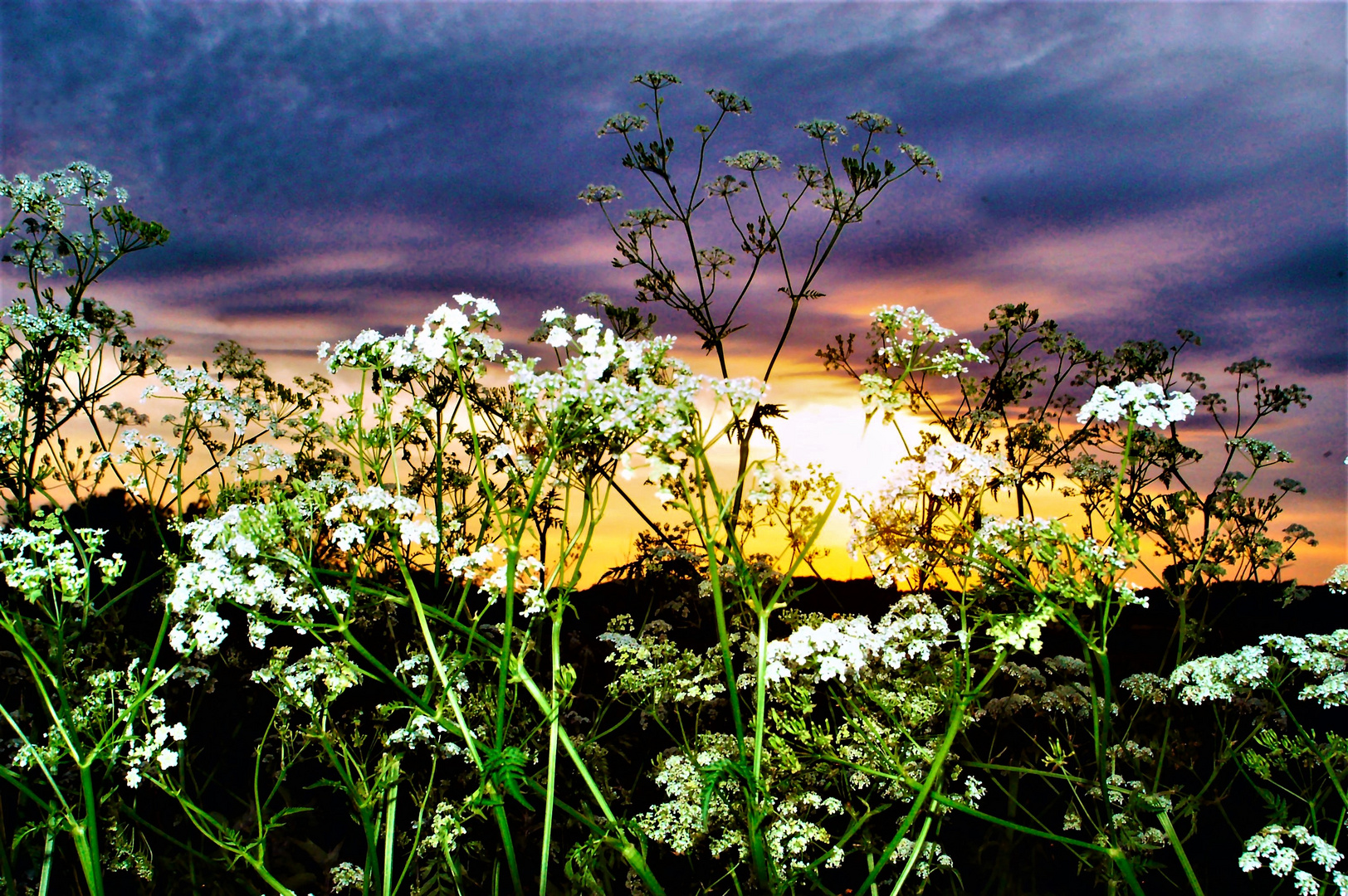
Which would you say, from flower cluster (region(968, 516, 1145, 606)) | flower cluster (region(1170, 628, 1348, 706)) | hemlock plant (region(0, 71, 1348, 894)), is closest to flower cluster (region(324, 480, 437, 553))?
hemlock plant (region(0, 71, 1348, 894))

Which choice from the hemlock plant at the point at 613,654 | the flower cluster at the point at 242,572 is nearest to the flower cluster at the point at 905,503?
the hemlock plant at the point at 613,654

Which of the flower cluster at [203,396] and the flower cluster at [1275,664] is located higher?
the flower cluster at [203,396]

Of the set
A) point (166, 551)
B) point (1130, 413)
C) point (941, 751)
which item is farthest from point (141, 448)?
point (1130, 413)

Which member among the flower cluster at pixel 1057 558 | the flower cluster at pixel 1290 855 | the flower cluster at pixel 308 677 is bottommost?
the flower cluster at pixel 1290 855

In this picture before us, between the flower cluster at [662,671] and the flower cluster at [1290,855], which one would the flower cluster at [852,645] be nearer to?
the flower cluster at [662,671]

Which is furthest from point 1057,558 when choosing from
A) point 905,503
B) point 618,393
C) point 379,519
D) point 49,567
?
point 49,567

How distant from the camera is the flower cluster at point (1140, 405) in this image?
3.58m

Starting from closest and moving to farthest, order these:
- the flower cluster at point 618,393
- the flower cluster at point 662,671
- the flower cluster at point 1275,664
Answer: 1. the flower cluster at point 618,393
2. the flower cluster at point 1275,664
3. the flower cluster at point 662,671

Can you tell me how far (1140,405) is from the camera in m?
3.65

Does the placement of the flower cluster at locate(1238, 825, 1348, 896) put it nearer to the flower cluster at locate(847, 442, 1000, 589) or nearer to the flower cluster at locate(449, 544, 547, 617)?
the flower cluster at locate(847, 442, 1000, 589)

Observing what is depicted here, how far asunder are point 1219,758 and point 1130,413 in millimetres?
1927

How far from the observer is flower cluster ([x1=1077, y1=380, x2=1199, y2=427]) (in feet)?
11.7

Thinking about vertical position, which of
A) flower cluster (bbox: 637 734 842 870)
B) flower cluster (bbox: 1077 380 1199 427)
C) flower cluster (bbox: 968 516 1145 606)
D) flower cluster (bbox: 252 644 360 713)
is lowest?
flower cluster (bbox: 637 734 842 870)

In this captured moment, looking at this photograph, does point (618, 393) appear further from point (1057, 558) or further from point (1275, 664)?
point (1275, 664)
